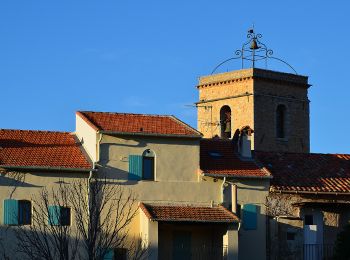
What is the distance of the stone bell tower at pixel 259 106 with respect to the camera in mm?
64938

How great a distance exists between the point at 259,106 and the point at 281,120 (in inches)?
90.8

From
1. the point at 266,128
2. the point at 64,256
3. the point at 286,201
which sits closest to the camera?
the point at 64,256

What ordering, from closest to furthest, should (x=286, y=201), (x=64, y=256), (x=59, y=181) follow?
A: (x=64, y=256), (x=59, y=181), (x=286, y=201)

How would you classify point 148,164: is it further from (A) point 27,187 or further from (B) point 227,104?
(B) point 227,104

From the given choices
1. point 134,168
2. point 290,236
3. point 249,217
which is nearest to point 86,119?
point 134,168

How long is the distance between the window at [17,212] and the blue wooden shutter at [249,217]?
8769 millimetres

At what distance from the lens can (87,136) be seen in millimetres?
44406

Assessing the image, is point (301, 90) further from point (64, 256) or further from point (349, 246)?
point (64, 256)

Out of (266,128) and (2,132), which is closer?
(2,132)

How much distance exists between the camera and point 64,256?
33125mm

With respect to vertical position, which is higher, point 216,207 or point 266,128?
point 266,128

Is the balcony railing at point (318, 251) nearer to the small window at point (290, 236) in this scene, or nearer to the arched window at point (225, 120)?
the small window at point (290, 236)

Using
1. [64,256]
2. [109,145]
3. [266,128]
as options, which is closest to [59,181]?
[109,145]

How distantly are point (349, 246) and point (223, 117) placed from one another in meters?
24.0
